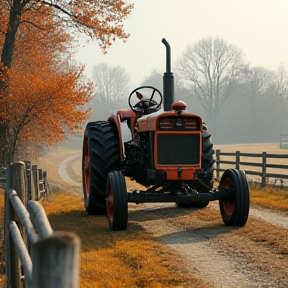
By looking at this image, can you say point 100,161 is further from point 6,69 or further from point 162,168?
point 6,69

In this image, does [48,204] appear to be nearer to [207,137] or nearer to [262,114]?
[207,137]

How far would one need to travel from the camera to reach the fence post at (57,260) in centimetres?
133

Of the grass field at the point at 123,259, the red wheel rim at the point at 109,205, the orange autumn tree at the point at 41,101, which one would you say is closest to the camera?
the grass field at the point at 123,259

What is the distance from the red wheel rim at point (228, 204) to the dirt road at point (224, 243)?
0.82 ft

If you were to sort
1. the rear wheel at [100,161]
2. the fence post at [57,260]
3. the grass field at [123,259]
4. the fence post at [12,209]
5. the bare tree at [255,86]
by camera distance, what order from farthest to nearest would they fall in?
the bare tree at [255,86] < the rear wheel at [100,161] < the grass field at [123,259] < the fence post at [12,209] < the fence post at [57,260]

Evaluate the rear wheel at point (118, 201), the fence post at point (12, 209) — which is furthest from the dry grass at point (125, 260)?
the fence post at point (12, 209)

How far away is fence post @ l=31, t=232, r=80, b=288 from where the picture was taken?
133 cm

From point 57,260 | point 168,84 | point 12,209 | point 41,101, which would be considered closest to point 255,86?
point 41,101

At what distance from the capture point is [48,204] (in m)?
11.7

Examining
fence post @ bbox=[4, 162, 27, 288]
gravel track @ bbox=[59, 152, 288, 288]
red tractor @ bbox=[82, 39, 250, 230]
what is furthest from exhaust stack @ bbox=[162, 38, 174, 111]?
fence post @ bbox=[4, 162, 27, 288]

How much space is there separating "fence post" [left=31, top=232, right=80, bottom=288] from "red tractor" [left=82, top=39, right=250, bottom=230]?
227 inches

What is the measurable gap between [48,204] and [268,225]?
18.9ft

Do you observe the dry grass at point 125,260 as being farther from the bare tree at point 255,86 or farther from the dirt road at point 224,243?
the bare tree at point 255,86

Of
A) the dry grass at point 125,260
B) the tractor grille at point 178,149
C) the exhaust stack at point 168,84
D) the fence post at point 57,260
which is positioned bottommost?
the dry grass at point 125,260
